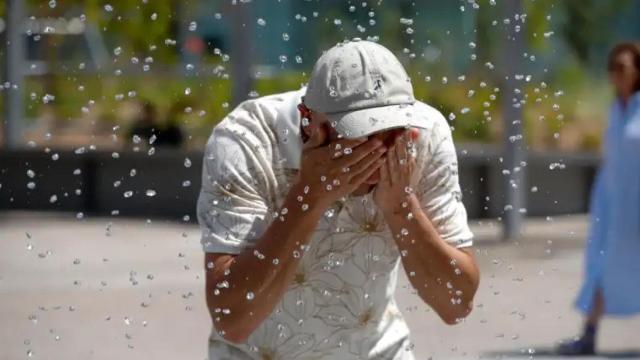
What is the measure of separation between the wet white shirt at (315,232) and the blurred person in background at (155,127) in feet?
15.7

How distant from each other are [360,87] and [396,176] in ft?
0.38

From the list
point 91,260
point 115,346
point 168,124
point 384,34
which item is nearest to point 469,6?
point 384,34

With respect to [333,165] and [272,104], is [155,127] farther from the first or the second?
[333,165]

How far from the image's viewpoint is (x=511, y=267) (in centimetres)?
667

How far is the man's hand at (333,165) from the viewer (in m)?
1.96

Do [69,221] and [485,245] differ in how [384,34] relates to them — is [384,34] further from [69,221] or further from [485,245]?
[69,221]

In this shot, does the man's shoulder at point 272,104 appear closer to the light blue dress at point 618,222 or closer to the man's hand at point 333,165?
the man's hand at point 333,165

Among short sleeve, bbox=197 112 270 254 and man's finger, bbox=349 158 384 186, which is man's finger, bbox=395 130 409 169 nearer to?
man's finger, bbox=349 158 384 186

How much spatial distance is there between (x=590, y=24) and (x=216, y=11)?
2060 mm

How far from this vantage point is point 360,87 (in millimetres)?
2016

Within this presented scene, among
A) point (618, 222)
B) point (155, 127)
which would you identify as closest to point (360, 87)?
point (618, 222)

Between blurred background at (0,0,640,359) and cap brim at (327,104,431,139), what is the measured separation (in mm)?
2587

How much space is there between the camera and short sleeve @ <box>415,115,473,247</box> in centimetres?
211

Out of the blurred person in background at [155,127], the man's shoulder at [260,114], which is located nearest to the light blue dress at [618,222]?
the blurred person in background at [155,127]
